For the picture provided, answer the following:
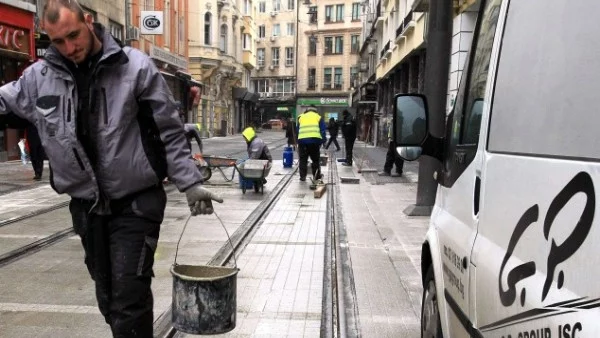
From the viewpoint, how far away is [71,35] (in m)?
2.42

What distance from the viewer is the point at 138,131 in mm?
2588

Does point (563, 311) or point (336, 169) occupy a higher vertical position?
point (563, 311)

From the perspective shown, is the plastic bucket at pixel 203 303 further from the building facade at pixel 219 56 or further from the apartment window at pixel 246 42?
the apartment window at pixel 246 42

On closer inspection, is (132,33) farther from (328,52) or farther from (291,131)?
(328,52)

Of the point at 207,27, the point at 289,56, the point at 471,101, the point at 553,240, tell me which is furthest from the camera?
the point at 289,56

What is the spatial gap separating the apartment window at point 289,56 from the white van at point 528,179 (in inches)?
2591

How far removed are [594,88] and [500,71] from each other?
1.97ft

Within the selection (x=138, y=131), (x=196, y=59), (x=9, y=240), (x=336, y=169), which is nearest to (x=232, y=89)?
(x=196, y=59)

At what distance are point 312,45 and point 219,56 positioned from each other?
25515 mm

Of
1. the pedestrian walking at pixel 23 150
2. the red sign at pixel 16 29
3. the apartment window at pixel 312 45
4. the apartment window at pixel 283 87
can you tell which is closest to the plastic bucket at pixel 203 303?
the pedestrian walking at pixel 23 150

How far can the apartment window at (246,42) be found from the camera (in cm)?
5249

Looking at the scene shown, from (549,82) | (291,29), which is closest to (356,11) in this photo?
(291,29)

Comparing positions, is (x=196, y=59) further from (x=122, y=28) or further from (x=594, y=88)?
(x=594, y=88)

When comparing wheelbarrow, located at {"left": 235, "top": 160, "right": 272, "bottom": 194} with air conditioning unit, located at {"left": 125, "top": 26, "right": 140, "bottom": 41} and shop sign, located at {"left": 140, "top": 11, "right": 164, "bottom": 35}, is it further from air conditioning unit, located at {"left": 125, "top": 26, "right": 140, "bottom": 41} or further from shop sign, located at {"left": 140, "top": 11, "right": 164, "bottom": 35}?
shop sign, located at {"left": 140, "top": 11, "right": 164, "bottom": 35}
